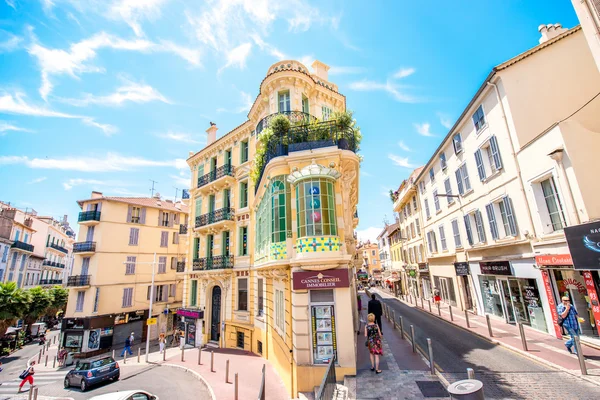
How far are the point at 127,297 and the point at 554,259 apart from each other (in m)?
32.9

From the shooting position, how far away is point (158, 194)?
110 feet

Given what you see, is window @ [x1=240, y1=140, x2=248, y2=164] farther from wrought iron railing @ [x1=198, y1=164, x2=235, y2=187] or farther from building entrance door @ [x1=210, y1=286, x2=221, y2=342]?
building entrance door @ [x1=210, y1=286, x2=221, y2=342]

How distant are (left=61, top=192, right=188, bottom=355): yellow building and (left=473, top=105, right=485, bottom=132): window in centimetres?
2642

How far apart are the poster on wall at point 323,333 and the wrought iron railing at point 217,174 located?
46.5 feet

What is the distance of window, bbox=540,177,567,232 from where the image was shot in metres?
10.7

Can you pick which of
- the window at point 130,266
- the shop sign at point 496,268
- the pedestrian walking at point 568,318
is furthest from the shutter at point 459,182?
the window at point 130,266

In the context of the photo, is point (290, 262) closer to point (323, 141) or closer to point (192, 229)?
point (323, 141)

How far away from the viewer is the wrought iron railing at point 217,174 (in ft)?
67.6

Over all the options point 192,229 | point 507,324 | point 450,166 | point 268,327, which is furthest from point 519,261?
point 192,229

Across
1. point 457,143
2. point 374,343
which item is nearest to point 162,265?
point 374,343

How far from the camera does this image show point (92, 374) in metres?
14.0

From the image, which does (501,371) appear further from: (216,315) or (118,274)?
(118,274)

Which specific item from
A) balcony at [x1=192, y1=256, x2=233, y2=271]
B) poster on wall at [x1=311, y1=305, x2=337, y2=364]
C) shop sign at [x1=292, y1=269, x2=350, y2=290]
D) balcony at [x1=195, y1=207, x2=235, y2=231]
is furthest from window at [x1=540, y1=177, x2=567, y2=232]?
balcony at [x1=192, y1=256, x2=233, y2=271]

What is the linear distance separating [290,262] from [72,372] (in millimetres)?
15638
